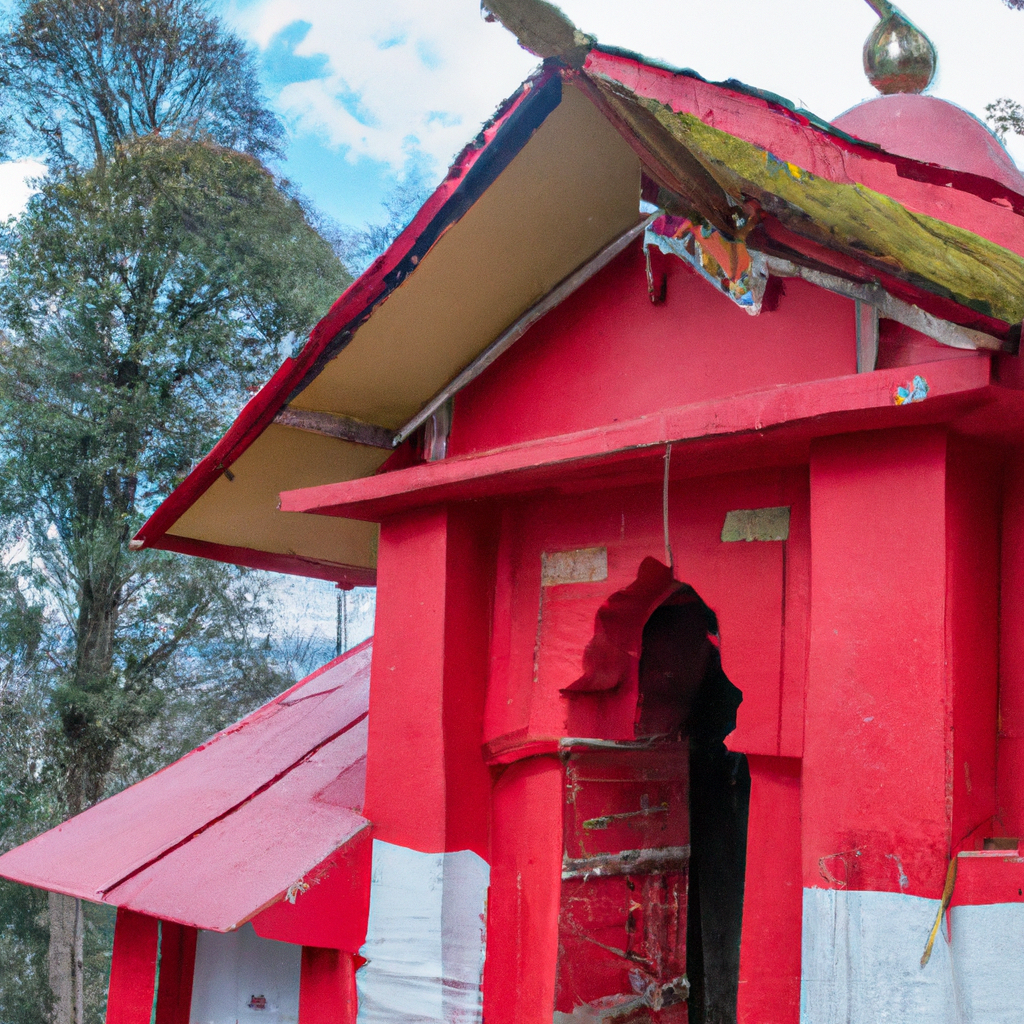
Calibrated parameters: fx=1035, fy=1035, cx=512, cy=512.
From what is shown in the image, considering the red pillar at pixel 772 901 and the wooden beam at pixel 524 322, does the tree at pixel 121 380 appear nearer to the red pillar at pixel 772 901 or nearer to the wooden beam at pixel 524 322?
the wooden beam at pixel 524 322

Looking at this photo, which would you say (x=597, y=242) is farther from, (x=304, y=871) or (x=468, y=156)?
(x=304, y=871)

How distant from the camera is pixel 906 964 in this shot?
3000 millimetres

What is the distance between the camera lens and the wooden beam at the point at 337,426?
17.1 ft

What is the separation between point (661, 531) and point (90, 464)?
11910 mm

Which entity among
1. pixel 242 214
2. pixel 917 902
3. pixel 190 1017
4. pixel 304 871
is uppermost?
pixel 242 214

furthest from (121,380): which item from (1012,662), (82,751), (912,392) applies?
(1012,662)

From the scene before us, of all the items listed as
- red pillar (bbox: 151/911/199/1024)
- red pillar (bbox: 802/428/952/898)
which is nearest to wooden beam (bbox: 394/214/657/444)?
red pillar (bbox: 802/428/952/898)

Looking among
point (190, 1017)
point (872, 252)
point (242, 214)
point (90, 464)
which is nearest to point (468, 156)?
point (872, 252)

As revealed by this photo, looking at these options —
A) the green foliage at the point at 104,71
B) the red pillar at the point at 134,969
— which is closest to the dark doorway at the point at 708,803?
the red pillar at the point at 134,969

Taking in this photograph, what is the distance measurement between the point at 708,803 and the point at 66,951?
10.2m

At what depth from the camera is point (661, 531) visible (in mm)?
4242

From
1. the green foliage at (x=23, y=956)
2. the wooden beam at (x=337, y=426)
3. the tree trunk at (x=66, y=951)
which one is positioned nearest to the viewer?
the wooden beam at (x=337, y=426)

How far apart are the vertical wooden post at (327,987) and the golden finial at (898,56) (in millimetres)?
4707

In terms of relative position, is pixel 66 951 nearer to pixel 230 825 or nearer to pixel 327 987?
pixel 230 825
